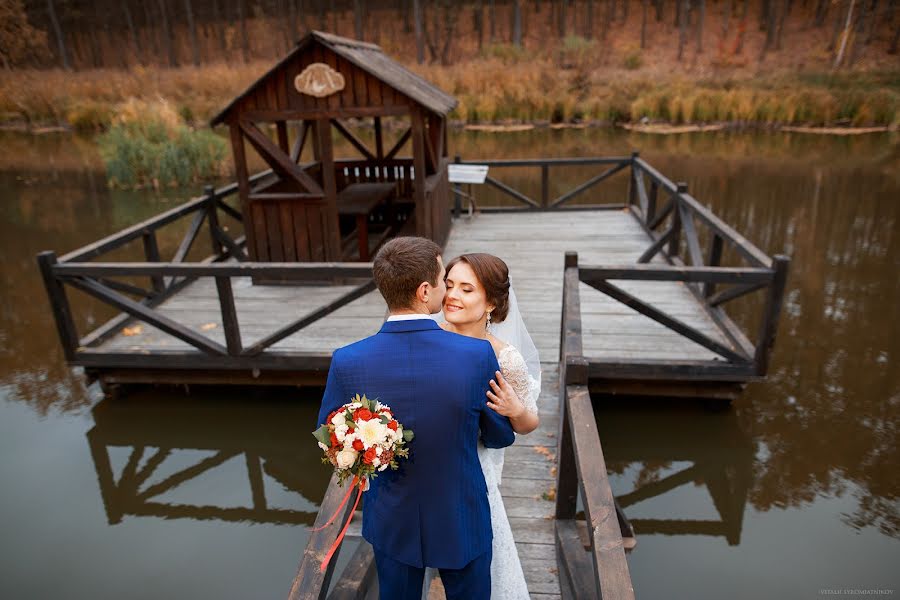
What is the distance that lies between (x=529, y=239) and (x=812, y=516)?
20.5 feet

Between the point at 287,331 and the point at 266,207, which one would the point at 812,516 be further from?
the point at 266,207

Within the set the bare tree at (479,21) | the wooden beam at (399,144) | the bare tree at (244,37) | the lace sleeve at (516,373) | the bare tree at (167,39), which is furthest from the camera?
the bare tree at (244,37)

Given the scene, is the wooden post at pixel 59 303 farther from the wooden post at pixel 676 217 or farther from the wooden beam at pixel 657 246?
the wooden post at pixel 676 217

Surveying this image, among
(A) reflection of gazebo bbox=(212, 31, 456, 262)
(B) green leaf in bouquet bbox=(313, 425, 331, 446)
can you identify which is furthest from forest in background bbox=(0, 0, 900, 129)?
(B) green leaf in bouquet bbox=(313, 425, 331, 446)

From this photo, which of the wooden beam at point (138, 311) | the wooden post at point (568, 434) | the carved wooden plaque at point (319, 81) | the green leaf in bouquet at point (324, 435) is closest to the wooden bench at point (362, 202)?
the carved wooden plaque at point (319, 81)

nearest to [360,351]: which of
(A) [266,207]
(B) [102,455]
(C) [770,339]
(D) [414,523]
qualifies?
(D) [414,523]

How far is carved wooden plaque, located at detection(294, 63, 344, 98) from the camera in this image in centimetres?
714

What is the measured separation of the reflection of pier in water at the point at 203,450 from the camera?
5.65 m

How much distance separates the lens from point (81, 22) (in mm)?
52781

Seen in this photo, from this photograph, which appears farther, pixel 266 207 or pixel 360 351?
pixel 266 207

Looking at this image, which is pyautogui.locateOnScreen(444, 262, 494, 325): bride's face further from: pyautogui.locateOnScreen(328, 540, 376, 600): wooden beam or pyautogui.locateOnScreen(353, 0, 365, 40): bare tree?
pyautogui.locateOnScreen(353, 0, 365, 40): bare tree

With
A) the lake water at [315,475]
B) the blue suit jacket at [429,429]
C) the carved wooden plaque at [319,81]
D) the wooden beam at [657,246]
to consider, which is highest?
the carved wooden plaque at [319,81]

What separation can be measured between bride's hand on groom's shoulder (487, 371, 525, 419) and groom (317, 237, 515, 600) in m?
0.03

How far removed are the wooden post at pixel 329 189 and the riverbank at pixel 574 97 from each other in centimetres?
2061
